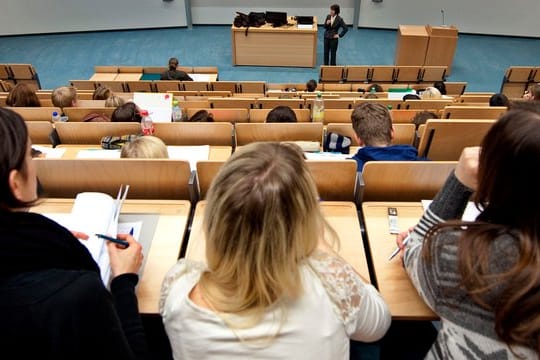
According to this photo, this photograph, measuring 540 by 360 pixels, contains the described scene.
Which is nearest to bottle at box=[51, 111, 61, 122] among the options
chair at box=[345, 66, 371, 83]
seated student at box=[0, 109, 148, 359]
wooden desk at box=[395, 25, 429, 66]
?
seated student at box=[0, 109, 148, 359]

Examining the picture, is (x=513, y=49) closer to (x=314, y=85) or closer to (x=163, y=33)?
(x=314, y=85)

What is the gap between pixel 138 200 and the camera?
1.94 metres

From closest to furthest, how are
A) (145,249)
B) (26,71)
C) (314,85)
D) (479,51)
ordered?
(145,249)
(314,85)
(26,71)
(479,51)

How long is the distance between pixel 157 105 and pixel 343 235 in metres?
2.58

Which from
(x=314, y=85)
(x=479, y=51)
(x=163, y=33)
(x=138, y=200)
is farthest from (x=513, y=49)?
(x=138, y=200)

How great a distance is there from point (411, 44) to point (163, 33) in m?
5.89

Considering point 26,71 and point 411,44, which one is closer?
point 26,71

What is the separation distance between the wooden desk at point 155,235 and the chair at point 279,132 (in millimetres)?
1174

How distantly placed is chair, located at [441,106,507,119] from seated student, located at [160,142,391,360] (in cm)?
312

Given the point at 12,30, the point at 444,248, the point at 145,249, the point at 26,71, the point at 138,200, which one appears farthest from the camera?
the point at 12,30

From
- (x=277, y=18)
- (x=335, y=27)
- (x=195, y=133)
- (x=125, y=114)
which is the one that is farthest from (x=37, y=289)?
(x=277, y=18)

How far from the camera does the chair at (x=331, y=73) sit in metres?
6.46

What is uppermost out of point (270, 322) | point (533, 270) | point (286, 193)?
point (286, 193)

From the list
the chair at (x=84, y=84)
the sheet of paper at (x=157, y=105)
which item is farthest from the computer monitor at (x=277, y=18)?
the sheet of paper at (x=157, y=105)
